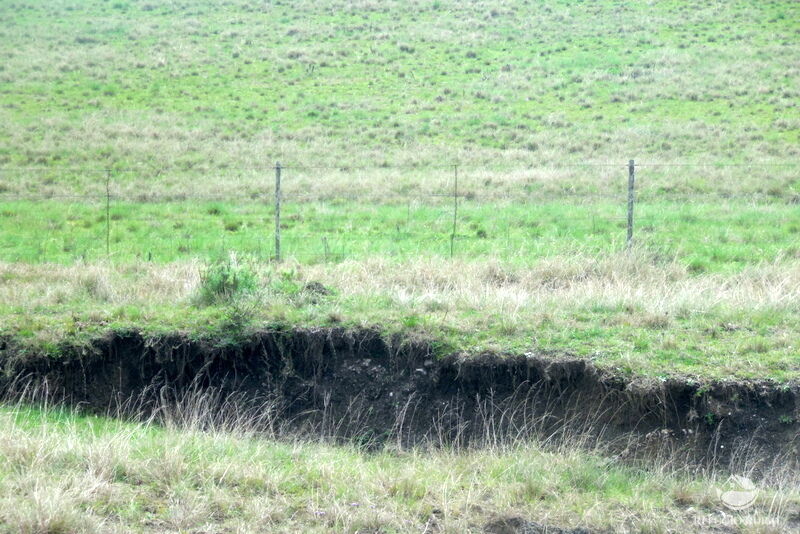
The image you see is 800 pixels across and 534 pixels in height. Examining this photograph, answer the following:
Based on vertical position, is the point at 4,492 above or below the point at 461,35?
below

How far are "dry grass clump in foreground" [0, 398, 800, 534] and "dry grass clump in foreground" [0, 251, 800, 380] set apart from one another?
150 cm

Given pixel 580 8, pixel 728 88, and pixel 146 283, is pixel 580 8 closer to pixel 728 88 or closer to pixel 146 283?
pixel 728 88

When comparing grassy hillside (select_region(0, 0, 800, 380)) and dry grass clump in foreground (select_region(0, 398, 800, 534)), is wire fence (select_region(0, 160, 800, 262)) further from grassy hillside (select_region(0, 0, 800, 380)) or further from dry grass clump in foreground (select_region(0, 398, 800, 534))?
dry grass clump in foreground (select_region(0, 398, 800, 534))

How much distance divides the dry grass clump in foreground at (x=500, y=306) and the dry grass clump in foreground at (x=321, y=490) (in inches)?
58.9

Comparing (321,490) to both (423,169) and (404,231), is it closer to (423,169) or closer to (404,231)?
(404,231)

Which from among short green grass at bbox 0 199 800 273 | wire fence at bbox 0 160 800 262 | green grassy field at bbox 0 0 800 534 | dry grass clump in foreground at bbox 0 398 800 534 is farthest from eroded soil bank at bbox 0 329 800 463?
wire fence at bbox 0 160 800 262

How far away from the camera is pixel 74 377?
317 inches

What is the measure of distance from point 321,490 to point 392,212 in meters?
12.3

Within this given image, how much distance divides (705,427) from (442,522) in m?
2.94

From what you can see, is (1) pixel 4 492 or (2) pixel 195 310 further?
(2) pixel 195 310

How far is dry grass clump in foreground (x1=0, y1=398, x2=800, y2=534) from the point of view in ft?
16.8

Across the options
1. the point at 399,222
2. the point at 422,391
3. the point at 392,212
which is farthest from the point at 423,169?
the point at 422,391

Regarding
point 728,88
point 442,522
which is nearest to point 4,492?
point 442,522

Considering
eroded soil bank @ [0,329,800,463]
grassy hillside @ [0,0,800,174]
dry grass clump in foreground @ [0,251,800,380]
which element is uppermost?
grassy hillside @ [0,0,800,174]
